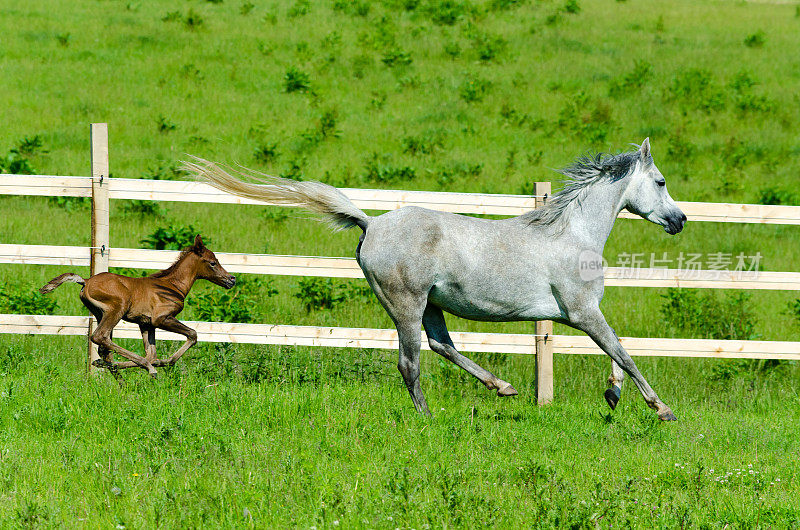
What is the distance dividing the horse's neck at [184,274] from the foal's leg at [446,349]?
1.83m

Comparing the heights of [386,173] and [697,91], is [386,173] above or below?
below

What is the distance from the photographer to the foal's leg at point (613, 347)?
591 cm

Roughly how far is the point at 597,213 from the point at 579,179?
309 mm

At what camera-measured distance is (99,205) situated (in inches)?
272

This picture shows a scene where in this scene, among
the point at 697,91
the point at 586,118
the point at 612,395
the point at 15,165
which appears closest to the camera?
the point at 612,395

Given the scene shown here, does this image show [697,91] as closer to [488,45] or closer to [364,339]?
[488,45]

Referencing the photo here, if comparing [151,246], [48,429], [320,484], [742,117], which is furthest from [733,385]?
[742,117]

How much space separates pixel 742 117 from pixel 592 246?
13.7 meters

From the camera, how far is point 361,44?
802 inches

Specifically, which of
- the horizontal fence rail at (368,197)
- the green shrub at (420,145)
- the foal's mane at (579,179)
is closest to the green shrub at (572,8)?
the green shrub at (420,145)

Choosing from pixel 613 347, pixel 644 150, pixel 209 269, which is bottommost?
pixel 613 347

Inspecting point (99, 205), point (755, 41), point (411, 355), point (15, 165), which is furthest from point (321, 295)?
point (755, 41)

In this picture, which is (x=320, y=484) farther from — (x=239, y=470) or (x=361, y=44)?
(x=361, y=44)

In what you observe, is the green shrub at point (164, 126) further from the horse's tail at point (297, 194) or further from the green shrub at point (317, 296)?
the horse's tail at point (297, 194)
